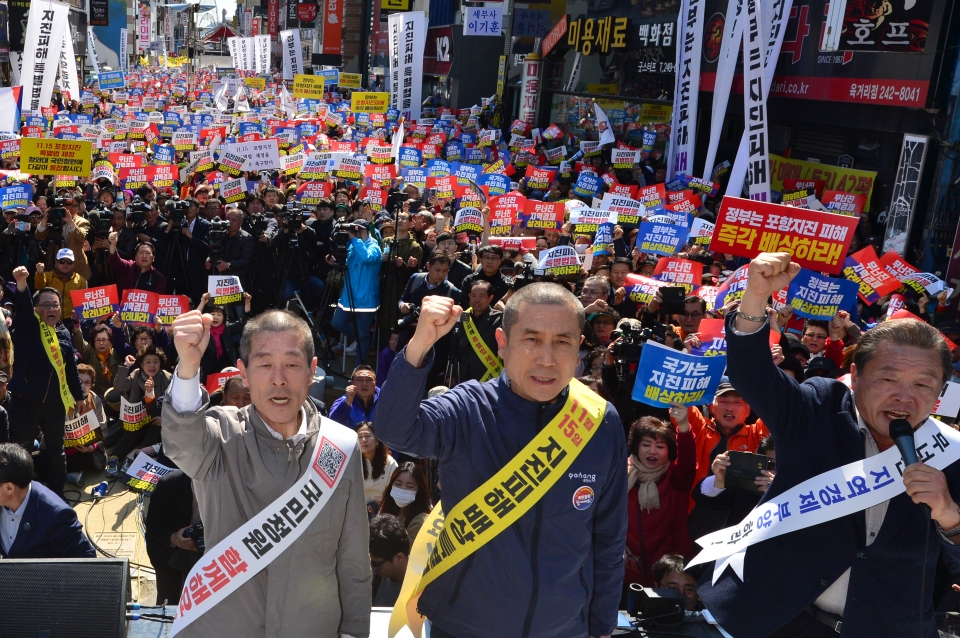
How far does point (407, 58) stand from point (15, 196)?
48.6 feet

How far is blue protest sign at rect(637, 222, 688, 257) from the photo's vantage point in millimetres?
9758

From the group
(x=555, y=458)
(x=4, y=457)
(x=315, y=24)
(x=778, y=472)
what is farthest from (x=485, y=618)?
(x=315, y=24)

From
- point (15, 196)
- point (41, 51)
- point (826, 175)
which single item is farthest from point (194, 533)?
point (41, 51)

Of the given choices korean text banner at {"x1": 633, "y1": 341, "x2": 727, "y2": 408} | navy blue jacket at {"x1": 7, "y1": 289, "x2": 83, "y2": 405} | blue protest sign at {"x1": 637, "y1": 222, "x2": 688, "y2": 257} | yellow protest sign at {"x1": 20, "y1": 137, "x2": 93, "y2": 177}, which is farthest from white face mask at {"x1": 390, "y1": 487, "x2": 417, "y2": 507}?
yellow protest sign at {"x1": 20, "y1": 137, "x2": 93, "y2": 177}

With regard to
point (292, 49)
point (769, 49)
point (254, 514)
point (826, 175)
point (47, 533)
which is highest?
point (292, 49)

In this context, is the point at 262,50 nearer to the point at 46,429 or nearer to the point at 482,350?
the point at 46,429

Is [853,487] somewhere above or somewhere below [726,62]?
below

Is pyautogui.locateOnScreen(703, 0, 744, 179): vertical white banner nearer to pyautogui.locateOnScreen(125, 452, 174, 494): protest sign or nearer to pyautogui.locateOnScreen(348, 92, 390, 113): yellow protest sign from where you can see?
pyautogui.locateOnScreen(348, 92, 390, 113): yellow protest sign

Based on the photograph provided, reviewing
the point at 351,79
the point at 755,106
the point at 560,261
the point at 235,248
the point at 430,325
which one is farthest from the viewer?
the point at 351,79

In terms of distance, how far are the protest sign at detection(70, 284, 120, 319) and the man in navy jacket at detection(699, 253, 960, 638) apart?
6626mm

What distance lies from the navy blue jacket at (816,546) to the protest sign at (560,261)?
6.05 metres

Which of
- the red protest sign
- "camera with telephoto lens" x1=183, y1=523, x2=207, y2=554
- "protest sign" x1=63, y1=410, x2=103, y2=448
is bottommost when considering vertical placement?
"protest sign" x1=63, y1=410, x2=103, y2=448

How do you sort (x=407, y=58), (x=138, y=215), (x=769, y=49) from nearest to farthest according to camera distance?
(x=138, y=215), (x=769, y=49), (x=407, y=58)

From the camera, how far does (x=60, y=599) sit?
2.73 m
